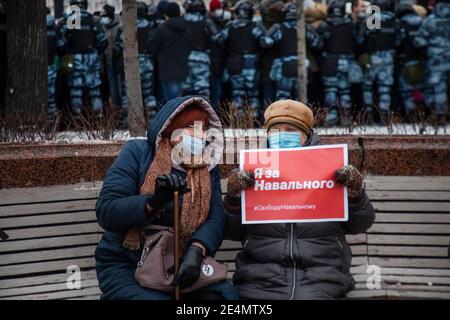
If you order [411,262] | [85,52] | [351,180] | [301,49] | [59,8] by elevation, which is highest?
[59,8]

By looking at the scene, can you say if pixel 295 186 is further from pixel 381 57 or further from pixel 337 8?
pixel 381 57

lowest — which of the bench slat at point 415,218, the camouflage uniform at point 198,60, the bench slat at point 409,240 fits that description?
the bench slat at point 409,240

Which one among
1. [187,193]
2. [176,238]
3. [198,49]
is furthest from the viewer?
[198,49]

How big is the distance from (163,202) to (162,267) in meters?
0.34

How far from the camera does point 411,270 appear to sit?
6.00m

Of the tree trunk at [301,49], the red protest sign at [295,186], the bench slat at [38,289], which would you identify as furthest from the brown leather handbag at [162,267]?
the tree trunk at [301,49]

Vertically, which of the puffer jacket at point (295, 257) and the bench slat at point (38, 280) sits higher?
the puffer jacket at point (295, 257)

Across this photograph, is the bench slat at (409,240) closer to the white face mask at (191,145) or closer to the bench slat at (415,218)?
the bench slat at (415,218)

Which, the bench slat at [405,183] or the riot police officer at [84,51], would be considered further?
the riot police officer at [84,51]

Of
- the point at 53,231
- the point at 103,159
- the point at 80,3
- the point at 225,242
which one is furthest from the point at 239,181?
the point at 80,3

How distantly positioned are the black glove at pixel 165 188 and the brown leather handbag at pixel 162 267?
0.21 meters

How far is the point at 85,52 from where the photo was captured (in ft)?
39.2

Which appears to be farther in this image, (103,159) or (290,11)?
(290,11)

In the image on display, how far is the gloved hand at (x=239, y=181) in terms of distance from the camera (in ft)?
16.8
